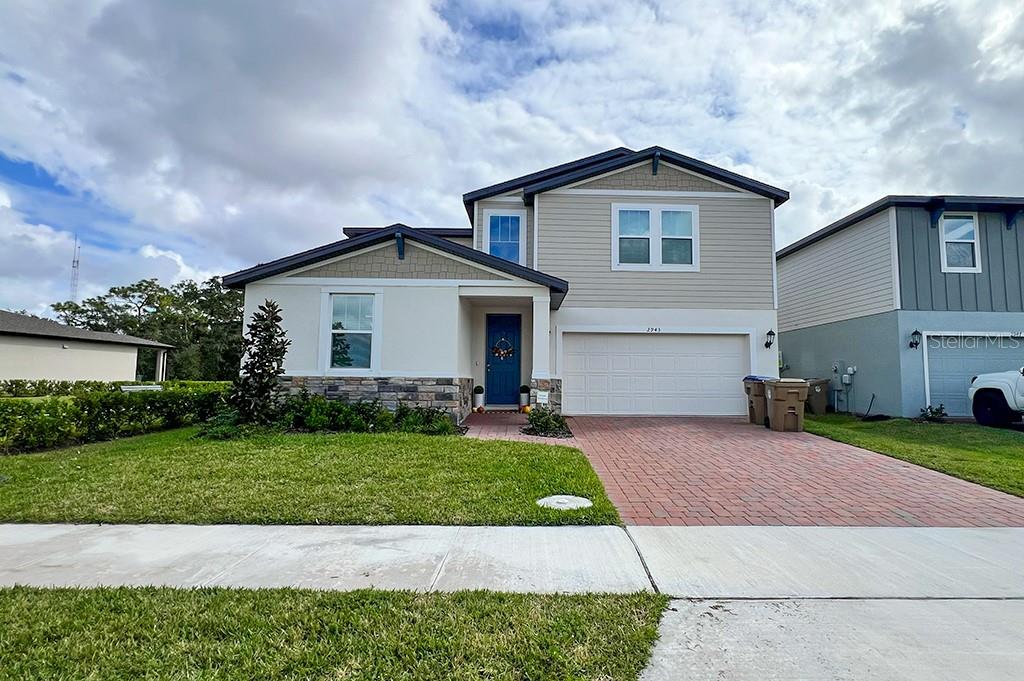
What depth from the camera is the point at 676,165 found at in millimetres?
12867

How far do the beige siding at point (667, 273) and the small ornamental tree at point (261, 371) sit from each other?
6.44 m

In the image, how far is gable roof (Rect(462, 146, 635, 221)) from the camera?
1293 cm

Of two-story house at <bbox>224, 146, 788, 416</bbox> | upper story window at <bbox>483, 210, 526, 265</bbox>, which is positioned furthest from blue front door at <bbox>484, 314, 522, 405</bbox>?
upper story window at <bbox>483, 210, 526, 265</bbox>

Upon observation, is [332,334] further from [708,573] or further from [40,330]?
[40,330]

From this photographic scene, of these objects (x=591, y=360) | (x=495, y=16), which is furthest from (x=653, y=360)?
(x=495, y=16)

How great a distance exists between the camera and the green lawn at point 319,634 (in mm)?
2320

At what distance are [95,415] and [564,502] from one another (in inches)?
361

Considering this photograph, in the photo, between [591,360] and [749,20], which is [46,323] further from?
[749,20]

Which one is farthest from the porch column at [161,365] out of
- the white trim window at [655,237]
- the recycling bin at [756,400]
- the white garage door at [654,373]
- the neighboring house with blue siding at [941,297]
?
the neighboring house with blue siding at [941,297]

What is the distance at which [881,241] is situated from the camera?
12453 mm

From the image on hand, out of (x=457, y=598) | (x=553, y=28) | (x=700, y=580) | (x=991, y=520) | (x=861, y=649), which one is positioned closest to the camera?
(x=861, y=649)

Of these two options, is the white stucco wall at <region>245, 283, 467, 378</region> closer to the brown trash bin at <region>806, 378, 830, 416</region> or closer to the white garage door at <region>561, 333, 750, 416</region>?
the white garage door at <region>561, 333, 750, 416</region>

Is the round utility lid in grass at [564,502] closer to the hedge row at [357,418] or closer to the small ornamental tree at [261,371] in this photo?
the hedge row at [357,418]

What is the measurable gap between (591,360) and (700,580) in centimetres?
940
